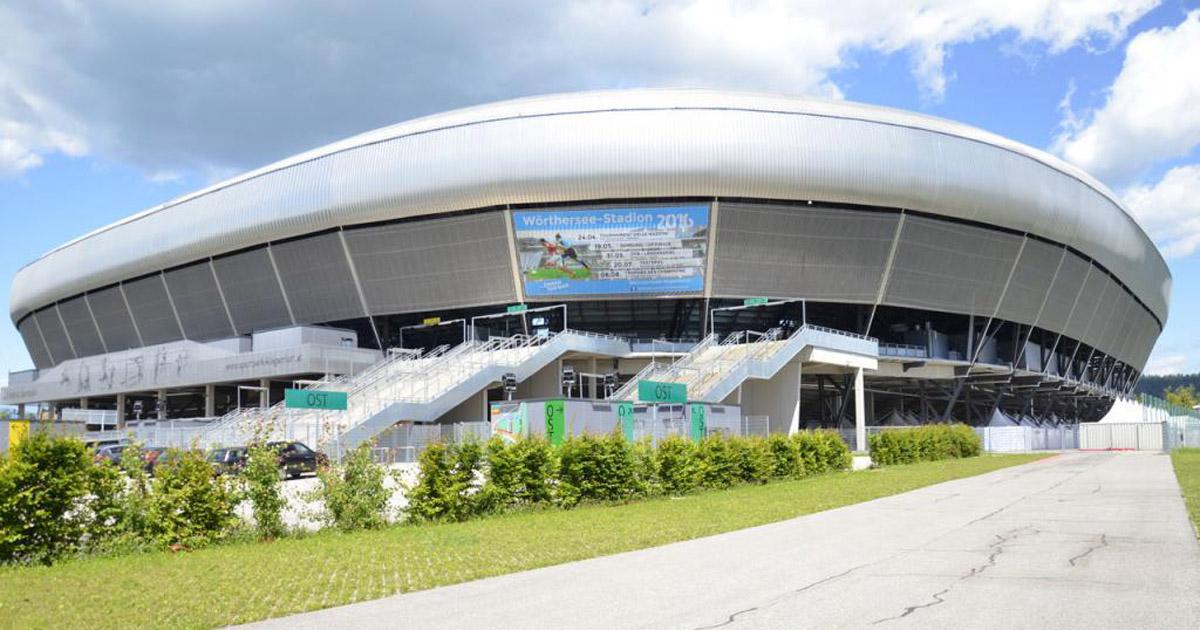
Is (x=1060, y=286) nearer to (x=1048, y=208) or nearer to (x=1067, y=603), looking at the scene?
(x=1048, y=208)

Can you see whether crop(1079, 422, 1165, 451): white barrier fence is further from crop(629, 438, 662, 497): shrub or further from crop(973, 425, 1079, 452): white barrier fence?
crop(629, 438, 662, 497): shrub

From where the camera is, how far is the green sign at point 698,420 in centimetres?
3616

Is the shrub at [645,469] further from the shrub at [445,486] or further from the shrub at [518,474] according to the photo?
the shrub at [445,486]

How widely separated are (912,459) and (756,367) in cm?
963

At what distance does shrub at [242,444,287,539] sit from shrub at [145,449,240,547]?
0.32 metres

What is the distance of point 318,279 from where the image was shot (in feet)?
207

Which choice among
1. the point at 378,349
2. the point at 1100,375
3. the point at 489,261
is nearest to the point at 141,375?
the point at 378,349

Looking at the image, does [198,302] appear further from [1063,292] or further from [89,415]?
[1063,292]

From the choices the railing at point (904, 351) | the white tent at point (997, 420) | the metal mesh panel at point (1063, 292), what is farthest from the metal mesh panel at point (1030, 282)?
the white tent at point (997, 420)

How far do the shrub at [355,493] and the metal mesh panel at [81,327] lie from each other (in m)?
74.5

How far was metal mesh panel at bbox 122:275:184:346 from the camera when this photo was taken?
72.8m

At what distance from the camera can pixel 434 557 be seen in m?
12.8

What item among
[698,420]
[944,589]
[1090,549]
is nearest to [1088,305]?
[698,420]

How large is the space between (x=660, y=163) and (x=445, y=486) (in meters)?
38.7
